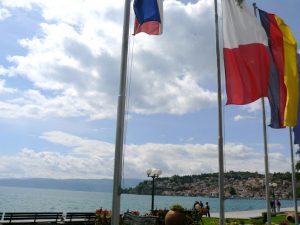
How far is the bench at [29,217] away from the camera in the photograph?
2057cm

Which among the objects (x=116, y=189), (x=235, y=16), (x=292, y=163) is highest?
(x=235, y=16)

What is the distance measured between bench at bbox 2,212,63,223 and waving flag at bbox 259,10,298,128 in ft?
43.3

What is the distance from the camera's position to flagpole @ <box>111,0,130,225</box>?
917 cm

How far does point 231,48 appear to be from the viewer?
12.7 m

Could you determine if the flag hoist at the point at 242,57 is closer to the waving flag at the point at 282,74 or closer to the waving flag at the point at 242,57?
the waving flag at the point at 242,57

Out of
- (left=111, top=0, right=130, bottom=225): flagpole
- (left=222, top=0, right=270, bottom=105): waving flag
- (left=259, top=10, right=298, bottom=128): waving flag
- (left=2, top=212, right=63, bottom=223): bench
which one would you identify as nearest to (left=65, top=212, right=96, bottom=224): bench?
(left=2, top=212, right=63, bottom=223): bench

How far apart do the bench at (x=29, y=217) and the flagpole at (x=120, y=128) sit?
43.0ft

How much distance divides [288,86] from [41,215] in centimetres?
1432

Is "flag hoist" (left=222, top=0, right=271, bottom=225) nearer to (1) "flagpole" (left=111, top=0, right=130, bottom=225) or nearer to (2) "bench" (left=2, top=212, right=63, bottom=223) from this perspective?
(1) "flagpole" (left=111, top=0, right=130, bottom=225)

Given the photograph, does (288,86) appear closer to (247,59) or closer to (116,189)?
(247,59)

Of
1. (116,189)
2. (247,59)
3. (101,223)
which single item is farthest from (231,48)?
(101,223)

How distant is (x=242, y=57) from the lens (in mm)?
12609

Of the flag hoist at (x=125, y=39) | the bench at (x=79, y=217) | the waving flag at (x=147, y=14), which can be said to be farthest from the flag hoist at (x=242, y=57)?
the bench at (x=79, y=217)

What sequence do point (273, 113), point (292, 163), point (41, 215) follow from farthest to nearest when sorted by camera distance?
point (41, 215) < point (292, 163) < point (273, 113)
